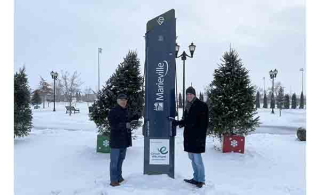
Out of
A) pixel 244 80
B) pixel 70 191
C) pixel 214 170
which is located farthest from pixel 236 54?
pixel 70 191

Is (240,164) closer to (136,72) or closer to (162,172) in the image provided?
(162,172)

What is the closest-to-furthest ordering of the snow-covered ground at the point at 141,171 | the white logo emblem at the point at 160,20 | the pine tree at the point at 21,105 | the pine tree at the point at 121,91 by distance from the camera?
the snow-covered ground at the point at 141,171
the white logo emblem at the point at 160,20
the pine tree at the point at 121,91
the pine tree at the point at 21,105

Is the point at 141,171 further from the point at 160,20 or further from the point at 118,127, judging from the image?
the point at 160,20

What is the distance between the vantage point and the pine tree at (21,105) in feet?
30.3

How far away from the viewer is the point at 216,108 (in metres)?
8.31

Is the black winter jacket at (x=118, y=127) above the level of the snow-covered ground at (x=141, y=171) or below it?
above

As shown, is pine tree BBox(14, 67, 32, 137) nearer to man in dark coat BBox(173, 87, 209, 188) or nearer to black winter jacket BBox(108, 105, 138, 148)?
black winter jacket BBox(108, 105, 138, 148)

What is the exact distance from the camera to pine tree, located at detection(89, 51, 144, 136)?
26.6ft

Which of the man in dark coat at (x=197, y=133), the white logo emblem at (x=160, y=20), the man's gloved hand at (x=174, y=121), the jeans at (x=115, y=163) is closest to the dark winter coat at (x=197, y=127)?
the man in dark coat at (x=197, y=133)

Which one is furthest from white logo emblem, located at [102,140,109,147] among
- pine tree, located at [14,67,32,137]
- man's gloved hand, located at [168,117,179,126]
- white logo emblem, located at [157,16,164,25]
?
white logo emblem, located at [157,16,164,25]

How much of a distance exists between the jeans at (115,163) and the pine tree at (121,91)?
3.16m

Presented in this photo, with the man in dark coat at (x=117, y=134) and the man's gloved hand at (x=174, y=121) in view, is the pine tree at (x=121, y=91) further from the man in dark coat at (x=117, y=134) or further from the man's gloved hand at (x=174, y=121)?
the man in dark coat at (x=117, y=134)

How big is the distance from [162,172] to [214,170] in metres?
2.05

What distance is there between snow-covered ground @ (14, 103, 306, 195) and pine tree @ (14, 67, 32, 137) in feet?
2.01
